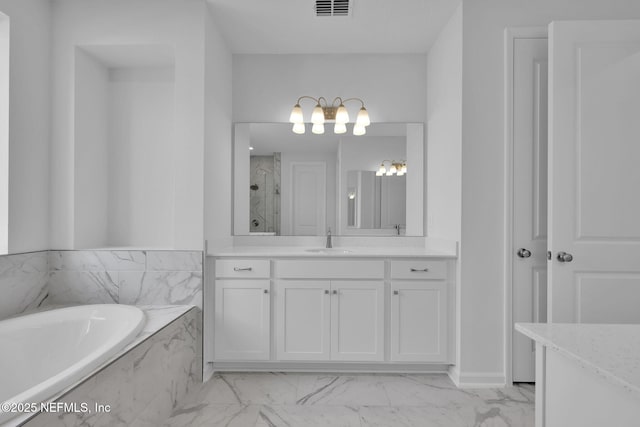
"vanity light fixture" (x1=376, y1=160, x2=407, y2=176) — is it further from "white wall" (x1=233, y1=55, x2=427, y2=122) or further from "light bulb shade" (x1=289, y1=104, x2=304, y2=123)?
"light bulb shade" (x1=289, y1=104, x2=304, y2=123)

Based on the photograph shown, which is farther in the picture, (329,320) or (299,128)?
(299,128)

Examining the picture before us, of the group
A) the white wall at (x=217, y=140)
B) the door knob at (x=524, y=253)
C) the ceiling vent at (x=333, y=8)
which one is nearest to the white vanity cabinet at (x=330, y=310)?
the white wall at (x=217, y=140)

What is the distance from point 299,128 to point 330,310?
1.54 metres

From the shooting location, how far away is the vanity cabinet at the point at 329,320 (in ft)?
7.97

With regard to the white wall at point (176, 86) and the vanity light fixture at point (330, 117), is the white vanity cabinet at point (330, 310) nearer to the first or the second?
the white wall at point (176, 86)

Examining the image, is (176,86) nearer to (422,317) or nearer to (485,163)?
(485,163)

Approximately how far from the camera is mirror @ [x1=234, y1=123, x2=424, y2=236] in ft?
10.1

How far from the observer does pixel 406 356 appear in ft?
7.95

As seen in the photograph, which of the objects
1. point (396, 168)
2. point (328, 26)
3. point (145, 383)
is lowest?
point (145, 383)

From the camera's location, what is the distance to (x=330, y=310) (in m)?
2.44

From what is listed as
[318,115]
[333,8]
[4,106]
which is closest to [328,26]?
[333,8]

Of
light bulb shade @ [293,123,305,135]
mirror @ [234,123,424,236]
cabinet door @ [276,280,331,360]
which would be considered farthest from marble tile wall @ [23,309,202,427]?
light bulb shade @ [293,123,305,135]

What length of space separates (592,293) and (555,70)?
4.26 feet

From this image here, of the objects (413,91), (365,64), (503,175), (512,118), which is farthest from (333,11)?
(503,175)
